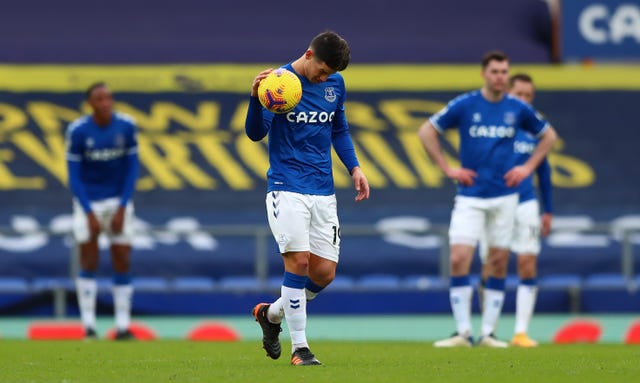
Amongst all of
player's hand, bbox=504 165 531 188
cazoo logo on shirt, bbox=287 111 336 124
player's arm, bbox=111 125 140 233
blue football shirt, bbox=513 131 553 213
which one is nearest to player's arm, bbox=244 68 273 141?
cazoo logo on shirt, bbox=287 111 336 124

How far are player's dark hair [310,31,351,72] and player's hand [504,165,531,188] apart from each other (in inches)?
143

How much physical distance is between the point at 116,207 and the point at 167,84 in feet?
27.7

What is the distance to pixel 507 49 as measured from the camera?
77.0 ft

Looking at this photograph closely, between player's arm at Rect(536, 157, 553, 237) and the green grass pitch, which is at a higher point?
player's arm at Rect(536, 157, 553, 237)

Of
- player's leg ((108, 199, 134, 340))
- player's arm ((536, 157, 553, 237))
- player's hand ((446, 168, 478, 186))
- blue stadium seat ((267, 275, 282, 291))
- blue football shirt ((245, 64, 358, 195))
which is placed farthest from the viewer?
blue stadium seat ((267, 275, 282, 291))

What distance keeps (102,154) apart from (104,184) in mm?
316

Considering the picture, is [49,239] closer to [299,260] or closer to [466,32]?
[466,32]

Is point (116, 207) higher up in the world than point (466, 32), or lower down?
lower down

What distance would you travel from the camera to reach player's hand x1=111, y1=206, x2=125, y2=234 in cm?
1421

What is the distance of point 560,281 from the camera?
19047 millimetres

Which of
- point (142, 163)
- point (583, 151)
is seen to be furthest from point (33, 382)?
point (583, 151)

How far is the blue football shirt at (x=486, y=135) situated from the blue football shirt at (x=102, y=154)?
139 inches

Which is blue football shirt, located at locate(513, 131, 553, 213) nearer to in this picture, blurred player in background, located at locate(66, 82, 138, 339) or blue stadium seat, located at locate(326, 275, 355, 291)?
blurred player in background, located at locate(66, 82, 138, 339)

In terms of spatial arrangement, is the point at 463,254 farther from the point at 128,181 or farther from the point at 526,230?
the point at 128,181
